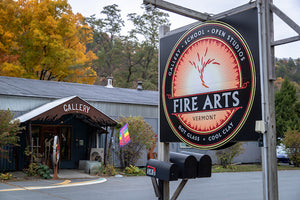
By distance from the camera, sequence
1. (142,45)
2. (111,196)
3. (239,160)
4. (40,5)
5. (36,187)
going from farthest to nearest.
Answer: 1. (142,45)
2. (40,5)
3. (239,160)
4. (36,187)
5. (111,196)

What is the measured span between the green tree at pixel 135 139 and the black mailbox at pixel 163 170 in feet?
39.9

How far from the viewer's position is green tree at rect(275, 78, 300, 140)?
2878cm

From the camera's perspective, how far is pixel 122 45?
4322 centimetres

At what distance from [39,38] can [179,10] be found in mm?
25170

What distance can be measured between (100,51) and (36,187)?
1256 inches

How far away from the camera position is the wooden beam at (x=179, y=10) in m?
5.75

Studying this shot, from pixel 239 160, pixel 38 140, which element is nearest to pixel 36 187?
pixel 38 140

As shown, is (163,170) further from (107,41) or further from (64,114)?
(107,41)

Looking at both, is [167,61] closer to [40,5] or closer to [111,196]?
[111,196]

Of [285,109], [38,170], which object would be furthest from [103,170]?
[285,109]

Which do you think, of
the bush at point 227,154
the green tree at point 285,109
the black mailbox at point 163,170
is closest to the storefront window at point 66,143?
the bush at point 227,154


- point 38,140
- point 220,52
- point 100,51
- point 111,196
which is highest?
point 100,51

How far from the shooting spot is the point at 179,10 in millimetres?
5844

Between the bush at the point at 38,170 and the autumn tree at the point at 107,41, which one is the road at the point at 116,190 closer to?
the bush at the point at 38,170
